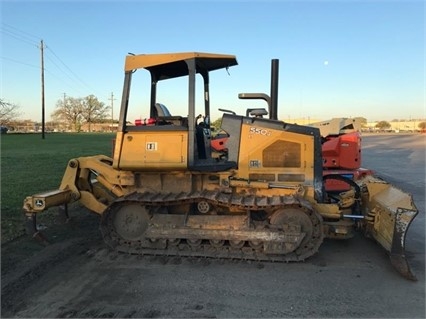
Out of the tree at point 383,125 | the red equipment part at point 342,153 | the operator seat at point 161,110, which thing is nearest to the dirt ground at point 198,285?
the operator seat at point 161,110

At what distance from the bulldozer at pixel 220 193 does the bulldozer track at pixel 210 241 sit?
0.6 inches

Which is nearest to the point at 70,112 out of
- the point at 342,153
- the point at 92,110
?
the point at 92,110

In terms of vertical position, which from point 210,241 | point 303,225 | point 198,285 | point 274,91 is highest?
point 274,91

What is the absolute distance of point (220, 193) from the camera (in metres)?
5.80

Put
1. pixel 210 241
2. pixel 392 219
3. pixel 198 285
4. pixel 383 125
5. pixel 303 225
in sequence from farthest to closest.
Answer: pixel 383 125 → pixel 210 241 → pixel 303 225 → pixel 392 219 → pixel 198 285

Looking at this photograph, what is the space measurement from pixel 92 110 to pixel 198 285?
306 ft

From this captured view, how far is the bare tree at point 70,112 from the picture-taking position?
92.1m

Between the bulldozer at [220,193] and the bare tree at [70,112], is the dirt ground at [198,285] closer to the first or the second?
the bulldozer at [220,193]

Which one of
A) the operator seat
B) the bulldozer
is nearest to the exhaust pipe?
the bulldozer

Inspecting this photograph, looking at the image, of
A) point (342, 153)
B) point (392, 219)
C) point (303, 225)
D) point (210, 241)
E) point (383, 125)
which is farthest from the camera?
point (383, 125)

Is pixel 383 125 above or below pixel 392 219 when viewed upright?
above

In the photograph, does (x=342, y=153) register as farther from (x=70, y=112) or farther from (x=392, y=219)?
(x=70, y=112)

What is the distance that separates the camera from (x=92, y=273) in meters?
5.01

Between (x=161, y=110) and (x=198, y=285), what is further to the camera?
(x=161, y=110)
